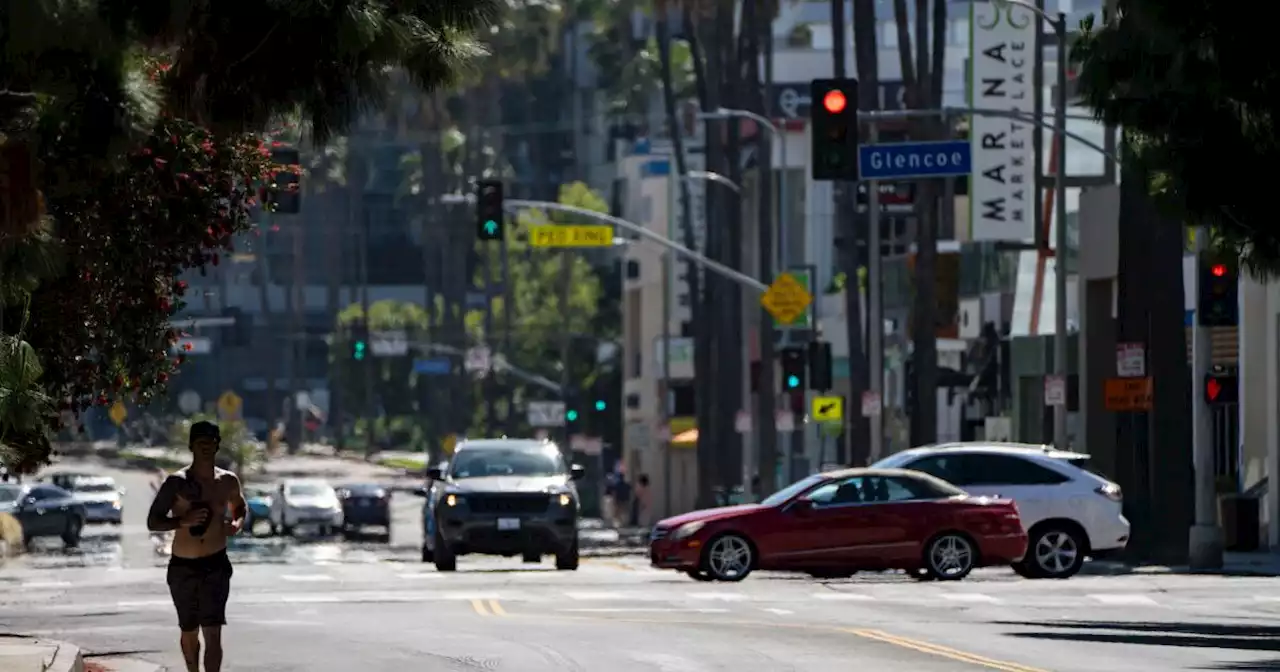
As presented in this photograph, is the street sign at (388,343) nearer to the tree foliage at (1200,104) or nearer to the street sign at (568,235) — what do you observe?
the street sign at (568,235)

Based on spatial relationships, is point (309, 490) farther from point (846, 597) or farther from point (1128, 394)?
point (846, 597)

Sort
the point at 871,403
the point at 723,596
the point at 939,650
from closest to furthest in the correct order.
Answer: the point at 939,650 → the point at 723,596 → the point at 871,403

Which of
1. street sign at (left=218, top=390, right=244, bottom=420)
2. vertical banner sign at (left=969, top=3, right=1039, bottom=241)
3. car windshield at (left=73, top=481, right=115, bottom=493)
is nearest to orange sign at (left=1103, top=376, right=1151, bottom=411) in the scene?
vertical banner sign at (left=969, top=3, right=1039, bottom=241)

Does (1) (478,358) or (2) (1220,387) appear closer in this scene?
(2) (1220,387)

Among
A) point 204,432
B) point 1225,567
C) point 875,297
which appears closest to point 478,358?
point 875,297

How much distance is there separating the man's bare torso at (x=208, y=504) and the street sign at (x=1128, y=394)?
2271 cm

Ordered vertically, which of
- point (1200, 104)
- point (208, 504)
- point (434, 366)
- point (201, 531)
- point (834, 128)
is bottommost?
point (201, 531)

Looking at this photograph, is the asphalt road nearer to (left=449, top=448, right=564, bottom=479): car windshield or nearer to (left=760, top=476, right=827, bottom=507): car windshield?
(left=760, top=476, right=827, bottom=507): car windshield

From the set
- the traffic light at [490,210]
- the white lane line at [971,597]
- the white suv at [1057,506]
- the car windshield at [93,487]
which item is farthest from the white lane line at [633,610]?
the car windshield at [93,487]

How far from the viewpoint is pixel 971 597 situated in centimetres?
2761

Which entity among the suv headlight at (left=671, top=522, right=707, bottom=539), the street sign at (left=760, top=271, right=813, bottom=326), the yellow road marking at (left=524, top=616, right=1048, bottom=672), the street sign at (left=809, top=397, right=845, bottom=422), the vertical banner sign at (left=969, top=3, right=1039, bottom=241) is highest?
the vertical banner sign at (left=969, top=3, right=1039, bottom=241)

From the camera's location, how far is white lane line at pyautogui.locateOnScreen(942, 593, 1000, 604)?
2693cm

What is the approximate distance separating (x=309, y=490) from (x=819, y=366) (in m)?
20.1

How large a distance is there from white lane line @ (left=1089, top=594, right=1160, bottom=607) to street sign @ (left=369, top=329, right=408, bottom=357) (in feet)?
261
